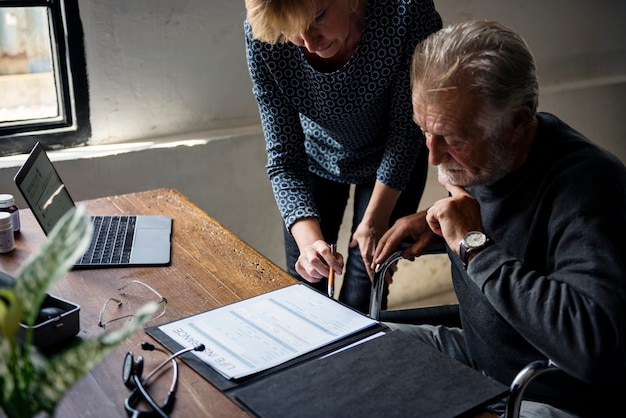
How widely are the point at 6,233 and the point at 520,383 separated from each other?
3.76ft

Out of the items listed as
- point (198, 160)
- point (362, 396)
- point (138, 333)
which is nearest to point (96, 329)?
point (138, 333)

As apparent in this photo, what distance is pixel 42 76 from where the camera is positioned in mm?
2465

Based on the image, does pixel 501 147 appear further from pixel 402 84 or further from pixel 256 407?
pixel 256 407

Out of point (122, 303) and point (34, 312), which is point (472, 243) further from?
point (34, 312)

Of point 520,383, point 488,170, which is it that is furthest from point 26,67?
point 520,383

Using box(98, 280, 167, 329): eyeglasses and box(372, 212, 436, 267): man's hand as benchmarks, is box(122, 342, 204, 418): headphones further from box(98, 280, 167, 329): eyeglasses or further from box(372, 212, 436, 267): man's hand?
box(372, 212, 436, 267): man's hand

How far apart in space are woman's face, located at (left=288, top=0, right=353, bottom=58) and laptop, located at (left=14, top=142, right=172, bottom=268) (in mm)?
559

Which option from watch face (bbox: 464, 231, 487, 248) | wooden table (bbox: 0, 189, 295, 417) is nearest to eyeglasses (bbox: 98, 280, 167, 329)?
wooden table (bbox: 0, 189, 295, 417)

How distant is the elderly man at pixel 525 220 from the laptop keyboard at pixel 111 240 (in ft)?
2.28

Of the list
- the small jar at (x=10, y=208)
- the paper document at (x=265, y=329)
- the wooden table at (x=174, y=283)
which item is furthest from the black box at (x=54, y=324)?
the small jar at (x=10, y=208)

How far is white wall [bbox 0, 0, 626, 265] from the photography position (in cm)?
244

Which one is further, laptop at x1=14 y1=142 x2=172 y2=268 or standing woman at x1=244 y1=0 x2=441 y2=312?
standing woman at x1=244 y1=0 x2=441 y2=312

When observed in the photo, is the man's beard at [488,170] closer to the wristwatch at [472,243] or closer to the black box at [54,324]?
the wristwatch at [472,243]

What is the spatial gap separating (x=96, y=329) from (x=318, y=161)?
3.18 feet
